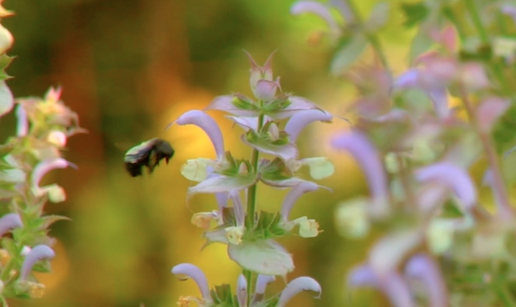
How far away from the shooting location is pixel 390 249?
39cm

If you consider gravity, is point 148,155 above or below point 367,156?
above

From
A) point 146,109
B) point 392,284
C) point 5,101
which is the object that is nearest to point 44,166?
point 5,101

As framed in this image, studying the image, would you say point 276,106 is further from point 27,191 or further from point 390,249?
point 27,191

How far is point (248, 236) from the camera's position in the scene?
408mm

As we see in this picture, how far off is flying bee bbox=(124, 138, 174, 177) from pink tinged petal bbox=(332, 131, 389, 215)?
0.93 ft

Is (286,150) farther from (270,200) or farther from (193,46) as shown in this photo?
(193,46)

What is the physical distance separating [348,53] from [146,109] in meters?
1.63

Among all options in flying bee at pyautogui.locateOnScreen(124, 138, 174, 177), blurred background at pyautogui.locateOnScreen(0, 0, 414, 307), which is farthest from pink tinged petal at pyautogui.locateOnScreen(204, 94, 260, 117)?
blurred background at pyautogui.locateOnScreen(0, 0, 414, 307)

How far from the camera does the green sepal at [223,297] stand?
0.41m

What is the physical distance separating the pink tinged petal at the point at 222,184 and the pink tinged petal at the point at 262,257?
0.03 meters

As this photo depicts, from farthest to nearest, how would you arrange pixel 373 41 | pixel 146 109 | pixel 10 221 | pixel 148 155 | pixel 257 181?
pixel 146 109
pixel 148 155
pixel 373 41
pixel 10 221
pixel 257 181

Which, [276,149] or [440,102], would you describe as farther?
[440,102]

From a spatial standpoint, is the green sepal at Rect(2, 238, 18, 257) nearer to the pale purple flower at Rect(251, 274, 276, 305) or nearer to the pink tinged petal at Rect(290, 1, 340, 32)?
the pale purple flower at Rect(251, 274, 276, 305)

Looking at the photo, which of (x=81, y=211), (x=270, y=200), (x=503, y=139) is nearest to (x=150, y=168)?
(x=503, y=139)
